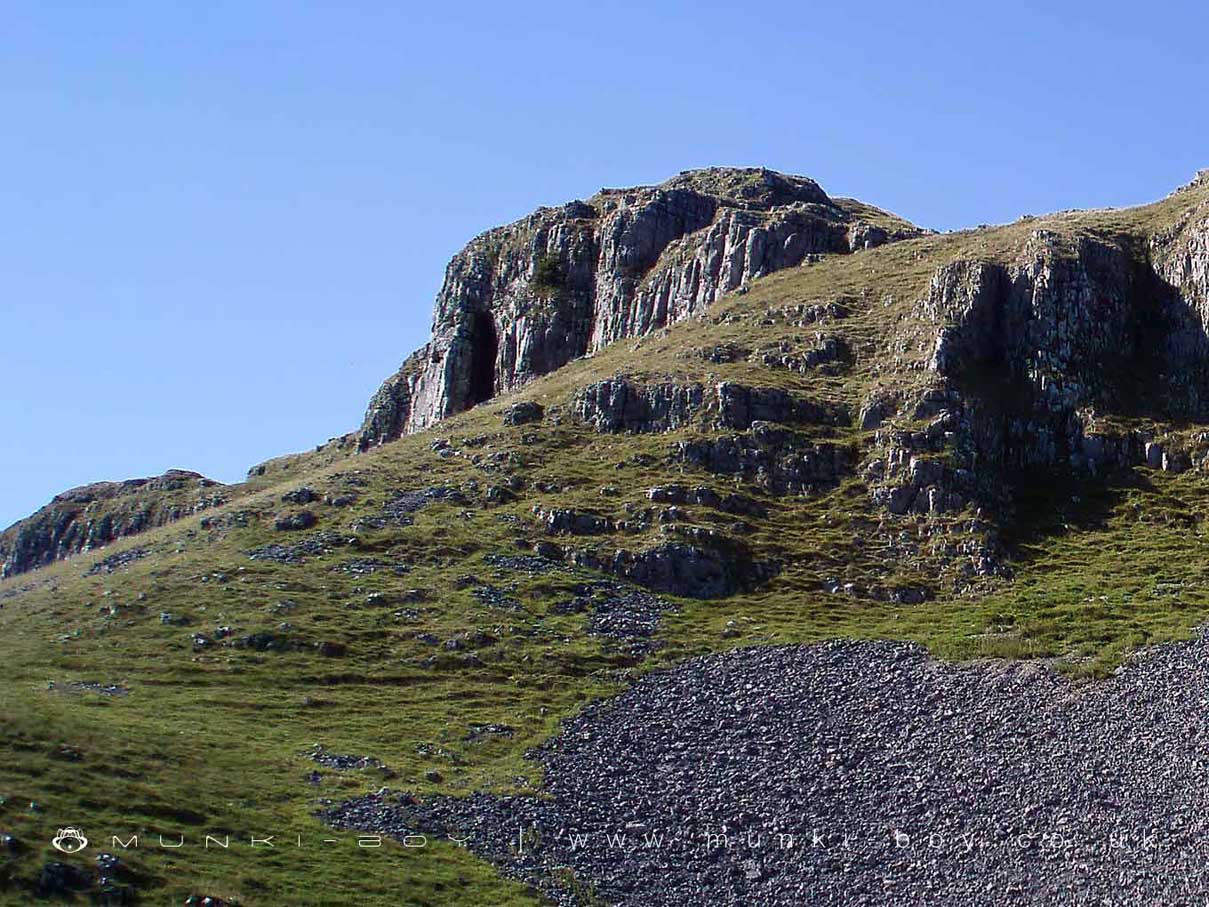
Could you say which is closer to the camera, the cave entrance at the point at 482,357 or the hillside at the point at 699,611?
the hillside at the point at 699,611

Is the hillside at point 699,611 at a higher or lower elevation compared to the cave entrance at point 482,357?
lower

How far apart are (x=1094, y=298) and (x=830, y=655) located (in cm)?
4330

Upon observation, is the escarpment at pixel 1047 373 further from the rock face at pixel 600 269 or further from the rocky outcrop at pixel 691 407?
the rock face at pixel 600 269

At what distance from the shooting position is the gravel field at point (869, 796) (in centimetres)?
5228

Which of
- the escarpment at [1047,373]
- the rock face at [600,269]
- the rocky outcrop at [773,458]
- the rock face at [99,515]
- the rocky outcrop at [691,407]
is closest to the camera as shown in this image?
the escarpment at [1047,373]

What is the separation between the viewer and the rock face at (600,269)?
129 meters

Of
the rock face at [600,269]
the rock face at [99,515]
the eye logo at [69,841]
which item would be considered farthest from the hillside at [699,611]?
the rock face at [99,515]

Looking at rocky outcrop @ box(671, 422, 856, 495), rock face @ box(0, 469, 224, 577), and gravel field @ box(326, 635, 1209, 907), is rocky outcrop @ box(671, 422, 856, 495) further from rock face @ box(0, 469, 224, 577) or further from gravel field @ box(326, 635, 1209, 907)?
rock face @ box(0, 469, 224, 577)

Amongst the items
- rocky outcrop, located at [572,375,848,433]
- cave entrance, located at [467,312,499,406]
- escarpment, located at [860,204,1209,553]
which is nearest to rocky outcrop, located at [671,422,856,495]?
rocky outcrop, located at [572,375,848,433]

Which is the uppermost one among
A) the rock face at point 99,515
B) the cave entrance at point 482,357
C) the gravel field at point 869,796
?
the cave entrance at point 482,357

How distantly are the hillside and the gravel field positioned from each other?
22 cm

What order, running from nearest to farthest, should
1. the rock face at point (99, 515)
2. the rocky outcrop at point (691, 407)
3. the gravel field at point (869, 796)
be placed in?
the gravel field at point (869, 796), the rocky outcrop at point (691, 407), the rock face at point (99, 515)

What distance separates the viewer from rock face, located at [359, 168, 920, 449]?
129 meters

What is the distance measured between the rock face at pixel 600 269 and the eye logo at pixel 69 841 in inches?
3339
